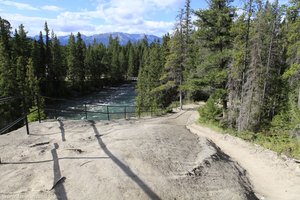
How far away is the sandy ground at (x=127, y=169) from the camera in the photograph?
477 cm

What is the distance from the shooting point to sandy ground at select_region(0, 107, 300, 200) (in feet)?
15.6

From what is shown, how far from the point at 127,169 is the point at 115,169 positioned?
265mm

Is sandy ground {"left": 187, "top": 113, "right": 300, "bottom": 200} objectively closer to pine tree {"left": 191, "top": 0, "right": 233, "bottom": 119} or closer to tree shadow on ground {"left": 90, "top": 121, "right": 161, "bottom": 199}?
tree shadow on ground {"left": 90, "top": 121, "right": 161, "bottom": 199}

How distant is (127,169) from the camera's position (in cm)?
548

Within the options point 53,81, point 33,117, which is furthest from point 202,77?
point 53,81

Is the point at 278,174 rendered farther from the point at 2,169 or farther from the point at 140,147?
the point at 2,169

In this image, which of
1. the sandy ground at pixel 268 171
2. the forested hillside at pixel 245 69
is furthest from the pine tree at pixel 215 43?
the sandy ground at pixel 268 171

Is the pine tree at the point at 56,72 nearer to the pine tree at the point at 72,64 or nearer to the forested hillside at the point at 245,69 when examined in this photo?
the pine tree at the point at 72,64

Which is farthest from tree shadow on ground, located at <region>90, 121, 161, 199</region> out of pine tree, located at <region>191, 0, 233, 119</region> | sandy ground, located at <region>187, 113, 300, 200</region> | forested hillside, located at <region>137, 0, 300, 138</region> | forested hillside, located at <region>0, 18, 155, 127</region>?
forested hillside, located at <region>0, 18, 155, 127</region>

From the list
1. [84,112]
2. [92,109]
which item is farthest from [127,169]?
[92,109]

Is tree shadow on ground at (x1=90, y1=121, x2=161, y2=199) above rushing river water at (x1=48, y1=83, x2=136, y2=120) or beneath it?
above

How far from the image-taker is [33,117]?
2020 cm

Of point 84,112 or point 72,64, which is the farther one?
point 72,64

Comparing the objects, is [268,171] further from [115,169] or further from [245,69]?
[245,69]
